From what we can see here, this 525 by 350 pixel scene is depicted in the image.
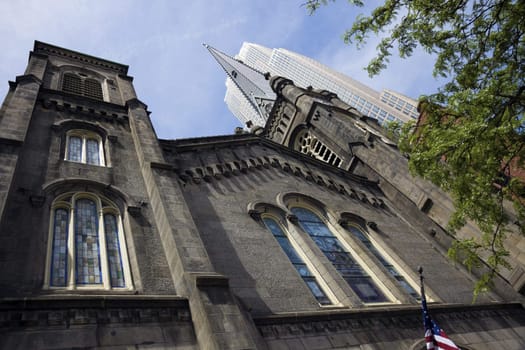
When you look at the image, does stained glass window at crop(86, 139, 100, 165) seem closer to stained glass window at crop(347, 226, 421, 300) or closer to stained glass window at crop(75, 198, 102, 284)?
stained glass window at crop(75, 198, 102, 284)

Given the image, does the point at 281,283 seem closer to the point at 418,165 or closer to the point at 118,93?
the point at 418,165

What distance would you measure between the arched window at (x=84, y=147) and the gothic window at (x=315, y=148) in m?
12.8

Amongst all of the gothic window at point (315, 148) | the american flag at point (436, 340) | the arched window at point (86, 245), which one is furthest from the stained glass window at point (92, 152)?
the gothic window at point (315, 148)

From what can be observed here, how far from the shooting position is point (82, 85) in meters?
17.9

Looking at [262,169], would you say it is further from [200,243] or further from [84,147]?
[200,243]

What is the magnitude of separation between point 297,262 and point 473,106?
6.04 meters

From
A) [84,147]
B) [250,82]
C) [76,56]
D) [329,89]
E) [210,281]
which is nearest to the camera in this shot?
[210,281]

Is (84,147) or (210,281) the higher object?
(84,147)

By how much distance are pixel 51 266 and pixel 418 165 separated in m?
8.00

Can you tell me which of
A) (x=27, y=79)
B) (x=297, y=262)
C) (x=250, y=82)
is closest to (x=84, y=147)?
(x=27, y=79)

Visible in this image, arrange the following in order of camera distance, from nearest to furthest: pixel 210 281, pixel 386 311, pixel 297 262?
pixel 210 281 → pixel 386 311 → pixel 297 262

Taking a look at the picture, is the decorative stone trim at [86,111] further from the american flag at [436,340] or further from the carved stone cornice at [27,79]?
the american flag at [436,340]

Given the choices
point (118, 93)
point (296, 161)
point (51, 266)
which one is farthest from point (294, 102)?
point (51, 266)

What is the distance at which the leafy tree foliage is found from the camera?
25.6ft
